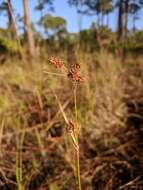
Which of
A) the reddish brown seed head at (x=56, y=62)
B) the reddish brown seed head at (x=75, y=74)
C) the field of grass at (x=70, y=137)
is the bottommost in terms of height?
the field of grass at (x=70, y=137)

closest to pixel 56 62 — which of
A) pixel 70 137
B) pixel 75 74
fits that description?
pixel 75 74

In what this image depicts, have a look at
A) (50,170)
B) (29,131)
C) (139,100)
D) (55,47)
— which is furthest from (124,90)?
(55,47)

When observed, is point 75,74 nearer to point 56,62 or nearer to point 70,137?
point 56,62

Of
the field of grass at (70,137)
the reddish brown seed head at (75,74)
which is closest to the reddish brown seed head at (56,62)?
the reddish brown seed head at (75,74)

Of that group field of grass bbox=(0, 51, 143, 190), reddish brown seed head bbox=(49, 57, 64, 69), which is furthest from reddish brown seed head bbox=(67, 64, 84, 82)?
field of grass bbox=(0, 51, 143, 190)

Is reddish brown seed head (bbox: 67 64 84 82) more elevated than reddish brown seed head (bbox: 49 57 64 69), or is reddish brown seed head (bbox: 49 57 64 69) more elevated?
reddish brown seed head (bbox: 49 57 64 69)

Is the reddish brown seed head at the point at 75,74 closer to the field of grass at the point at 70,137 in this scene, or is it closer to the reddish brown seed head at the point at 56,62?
the reddish brown seed head at the point at 56,62

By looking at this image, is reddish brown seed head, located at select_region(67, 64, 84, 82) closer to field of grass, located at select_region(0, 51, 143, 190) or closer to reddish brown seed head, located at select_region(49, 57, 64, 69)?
reddish brown seed head, located at select_region(49, 57, 64, 69)

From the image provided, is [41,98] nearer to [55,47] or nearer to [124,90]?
[124,90]
